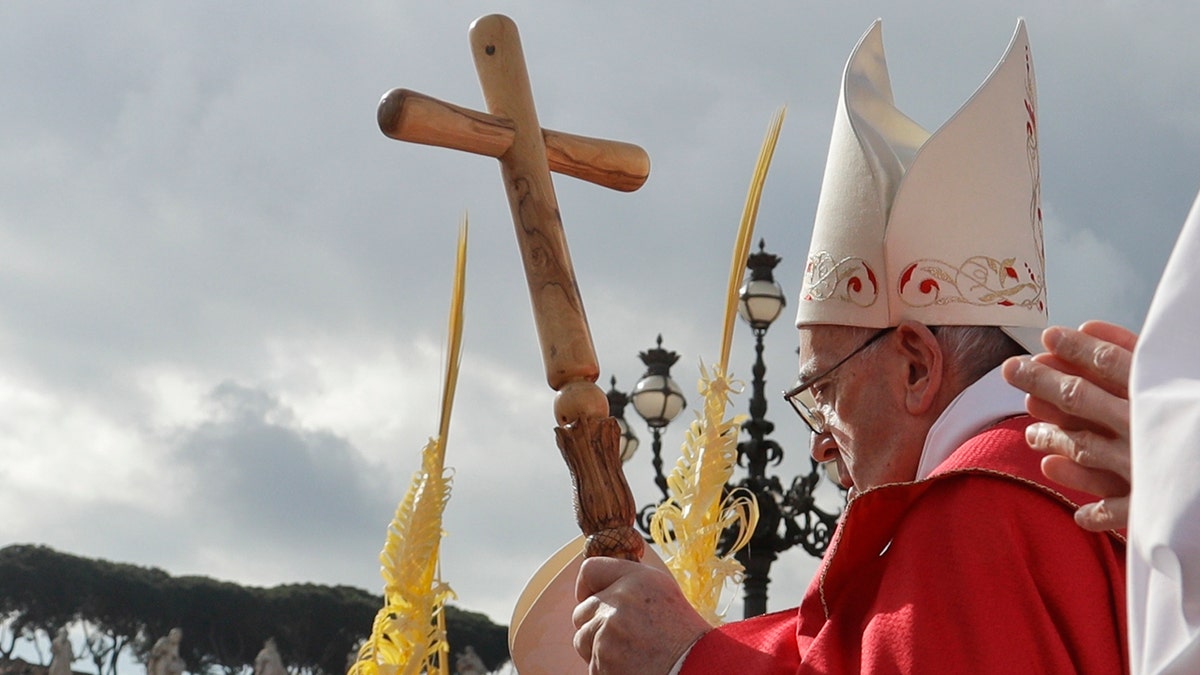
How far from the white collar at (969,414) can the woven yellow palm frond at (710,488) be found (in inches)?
40.8

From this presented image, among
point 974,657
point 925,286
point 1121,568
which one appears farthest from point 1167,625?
point 925,286

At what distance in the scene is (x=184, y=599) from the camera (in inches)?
2131

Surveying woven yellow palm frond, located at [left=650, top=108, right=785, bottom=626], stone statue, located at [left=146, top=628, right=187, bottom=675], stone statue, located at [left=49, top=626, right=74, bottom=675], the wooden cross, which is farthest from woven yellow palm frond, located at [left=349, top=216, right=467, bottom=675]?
stone statue, located at [left=49, top=626, right=74, bottom=675]

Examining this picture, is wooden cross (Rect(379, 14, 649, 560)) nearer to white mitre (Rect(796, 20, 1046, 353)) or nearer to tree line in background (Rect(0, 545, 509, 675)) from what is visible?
white mitre (Rect(796, 20, 1046, 353))

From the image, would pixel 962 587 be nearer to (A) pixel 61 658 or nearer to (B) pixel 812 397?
(B) pixel 812 397

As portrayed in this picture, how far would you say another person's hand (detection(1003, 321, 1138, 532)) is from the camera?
5.72 ft

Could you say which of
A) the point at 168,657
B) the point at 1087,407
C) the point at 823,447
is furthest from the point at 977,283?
the point at 168,657

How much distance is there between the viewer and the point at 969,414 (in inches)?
107

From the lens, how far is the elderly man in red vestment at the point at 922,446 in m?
2.23

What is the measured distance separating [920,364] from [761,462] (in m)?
6.48

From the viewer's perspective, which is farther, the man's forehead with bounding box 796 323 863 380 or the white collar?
the man's forehead with bounding box 796 323 863 380

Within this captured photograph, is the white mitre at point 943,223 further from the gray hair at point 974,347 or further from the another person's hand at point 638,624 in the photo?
the another person's hand at point 638,624

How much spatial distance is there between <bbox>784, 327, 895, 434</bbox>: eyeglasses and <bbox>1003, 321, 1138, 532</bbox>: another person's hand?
3.73ft

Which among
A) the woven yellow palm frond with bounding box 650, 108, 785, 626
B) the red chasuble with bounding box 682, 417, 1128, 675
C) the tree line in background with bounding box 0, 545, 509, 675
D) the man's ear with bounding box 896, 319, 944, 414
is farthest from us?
the tree line in background with bounding box 0, 545, 509, 675
